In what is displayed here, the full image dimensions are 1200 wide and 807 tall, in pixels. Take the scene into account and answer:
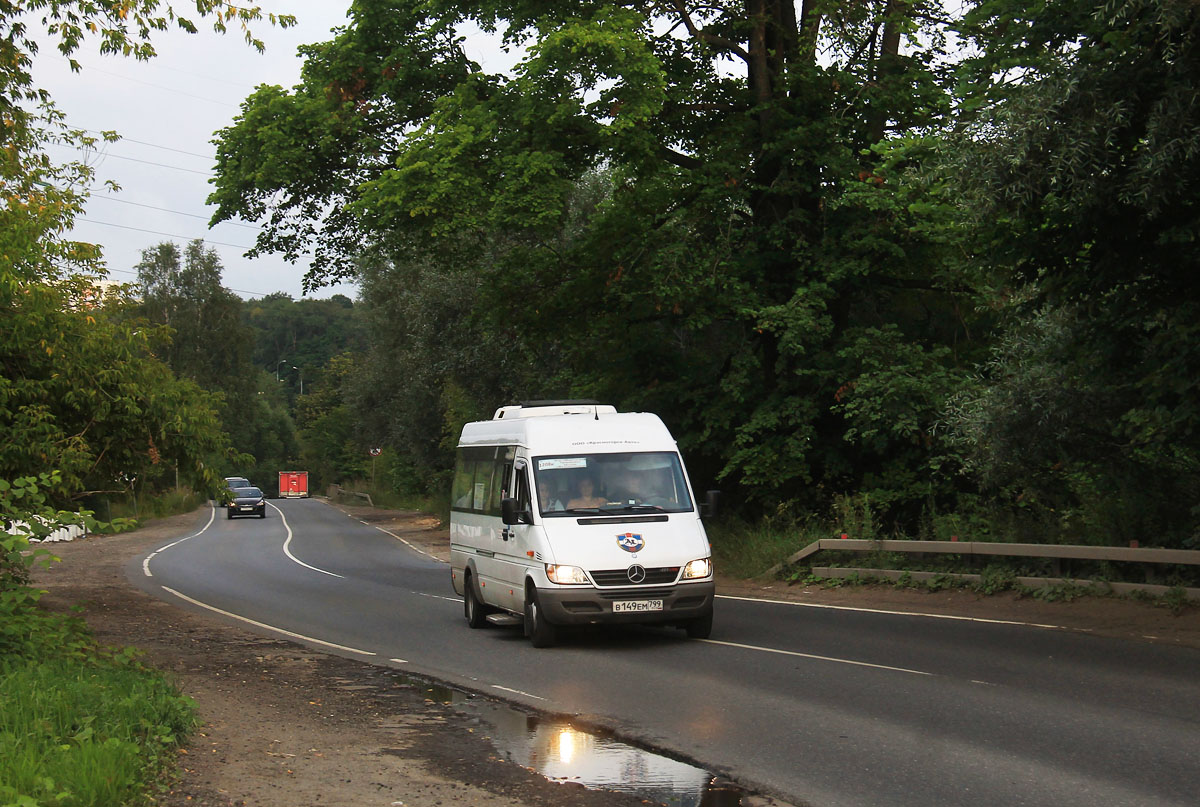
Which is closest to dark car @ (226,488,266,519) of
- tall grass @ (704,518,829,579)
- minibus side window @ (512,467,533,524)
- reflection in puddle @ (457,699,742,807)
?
tall grass @ (704,518,829,579)

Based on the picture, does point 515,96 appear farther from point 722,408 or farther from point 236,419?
point 236,419

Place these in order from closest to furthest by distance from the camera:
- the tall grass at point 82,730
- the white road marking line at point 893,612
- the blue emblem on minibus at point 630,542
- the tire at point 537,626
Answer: the tall grass at point 82,730 → the blue emblem on minibus at point 630,542 → the tire at point 537,626 → the white road marking line at point 893,612

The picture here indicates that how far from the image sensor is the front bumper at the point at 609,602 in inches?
500

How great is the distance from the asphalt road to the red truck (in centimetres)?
8869

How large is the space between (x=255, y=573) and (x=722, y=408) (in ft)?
35.1

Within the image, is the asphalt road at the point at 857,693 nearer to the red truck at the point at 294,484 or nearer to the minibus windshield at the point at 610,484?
the minibus windshield at the point at 610,484

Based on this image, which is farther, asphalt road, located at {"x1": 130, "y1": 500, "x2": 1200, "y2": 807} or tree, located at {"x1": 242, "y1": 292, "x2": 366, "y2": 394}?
tree, located at {"x1": 242, "y1": 292, "x2": 366, "y2": 394}

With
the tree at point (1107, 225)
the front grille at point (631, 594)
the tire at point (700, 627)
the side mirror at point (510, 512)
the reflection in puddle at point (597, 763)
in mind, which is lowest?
the reflection in puddle at point (597, 763)

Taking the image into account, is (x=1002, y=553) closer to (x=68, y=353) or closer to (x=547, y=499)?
(x=547, y=499)

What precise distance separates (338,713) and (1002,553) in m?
9.87

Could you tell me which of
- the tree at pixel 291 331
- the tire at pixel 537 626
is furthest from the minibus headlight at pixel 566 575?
the tree at pixel 291 331

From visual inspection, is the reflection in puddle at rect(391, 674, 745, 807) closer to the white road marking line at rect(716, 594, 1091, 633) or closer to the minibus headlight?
the minibus headlight

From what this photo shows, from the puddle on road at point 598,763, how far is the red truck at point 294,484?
9851cm

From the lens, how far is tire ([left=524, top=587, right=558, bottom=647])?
13.1m
